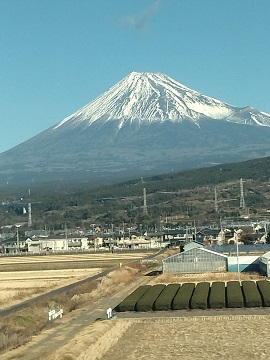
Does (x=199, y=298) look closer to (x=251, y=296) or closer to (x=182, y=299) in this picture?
(x=182, y=299)

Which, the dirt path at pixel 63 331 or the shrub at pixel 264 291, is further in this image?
the shrub at pixel 264 291

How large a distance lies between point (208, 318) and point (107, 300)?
900 cm

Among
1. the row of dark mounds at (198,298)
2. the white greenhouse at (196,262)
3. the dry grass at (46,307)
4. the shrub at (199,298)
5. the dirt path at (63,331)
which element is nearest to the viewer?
the dirt path at (63,331)

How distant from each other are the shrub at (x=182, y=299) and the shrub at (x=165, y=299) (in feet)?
0.74

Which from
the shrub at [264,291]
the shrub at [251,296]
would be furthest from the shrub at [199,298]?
the shrub at [264,291]

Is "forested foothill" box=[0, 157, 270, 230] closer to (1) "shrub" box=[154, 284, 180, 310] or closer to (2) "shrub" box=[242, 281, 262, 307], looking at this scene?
(2) "shrub" box=[242, 281, 262, 307]

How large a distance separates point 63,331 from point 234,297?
9401mm

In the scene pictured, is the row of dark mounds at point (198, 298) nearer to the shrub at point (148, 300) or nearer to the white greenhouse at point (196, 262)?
the shrub at point (148, 300)

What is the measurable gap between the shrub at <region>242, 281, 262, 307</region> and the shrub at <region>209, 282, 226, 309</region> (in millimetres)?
966

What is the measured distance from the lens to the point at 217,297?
3556 centimetres

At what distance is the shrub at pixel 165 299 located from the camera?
34625mm

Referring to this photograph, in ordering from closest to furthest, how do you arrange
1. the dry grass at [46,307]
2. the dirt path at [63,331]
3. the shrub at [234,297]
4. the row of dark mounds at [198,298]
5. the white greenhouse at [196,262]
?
the dirt path at [63,331]
the dry grass at [46,307]
the shrub at [234,297]
the row of dark mounds at [198,298]
the white greenhouse at [196,262]

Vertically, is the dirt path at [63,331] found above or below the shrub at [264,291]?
below

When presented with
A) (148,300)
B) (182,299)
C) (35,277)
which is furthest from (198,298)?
(35,277)
